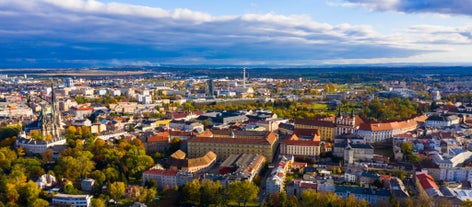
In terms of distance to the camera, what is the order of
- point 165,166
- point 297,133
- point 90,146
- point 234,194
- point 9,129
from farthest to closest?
1. point 9,129
2. point 297,133
3. point 90,146
4. point 165,166
5. point 234,194

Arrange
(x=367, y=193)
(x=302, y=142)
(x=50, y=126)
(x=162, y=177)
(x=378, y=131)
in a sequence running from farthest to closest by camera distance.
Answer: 1. (x=378, y=131)
2. (x=50, y=126)
3. (x=302, y=142)
4. (x=162, y=177)
5. (x=367, y=193)

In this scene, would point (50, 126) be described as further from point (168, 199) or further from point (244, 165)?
point (244, 165)

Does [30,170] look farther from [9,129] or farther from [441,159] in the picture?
[441,159]

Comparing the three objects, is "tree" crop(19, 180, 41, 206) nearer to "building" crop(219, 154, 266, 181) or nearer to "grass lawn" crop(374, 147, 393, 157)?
"building" crop(219, 154, 266, 181)

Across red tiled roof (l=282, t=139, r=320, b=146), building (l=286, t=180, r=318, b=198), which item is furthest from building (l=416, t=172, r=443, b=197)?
red tiled roof (l=282, t=139, r=320, b=146)

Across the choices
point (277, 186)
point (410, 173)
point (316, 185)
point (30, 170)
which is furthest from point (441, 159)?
point (30, 170)

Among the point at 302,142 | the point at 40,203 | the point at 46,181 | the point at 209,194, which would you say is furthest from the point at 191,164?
the point at 40,203
